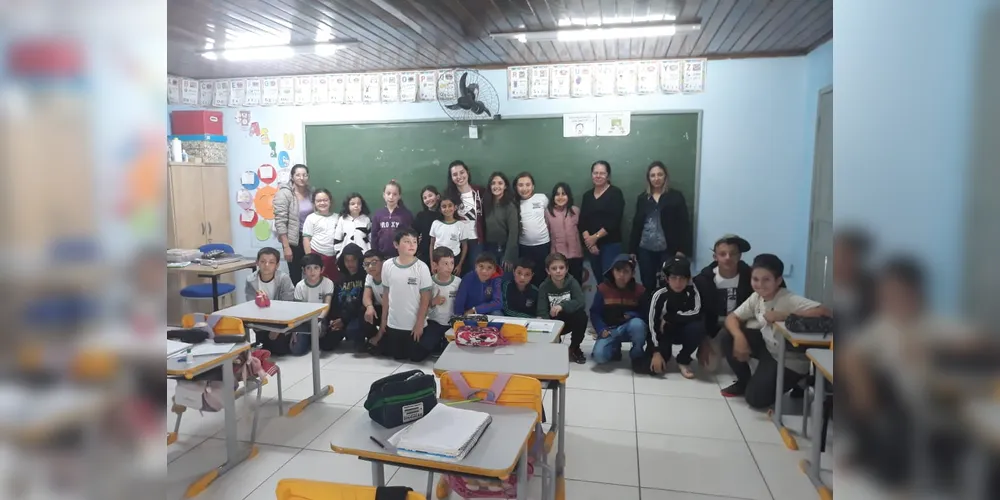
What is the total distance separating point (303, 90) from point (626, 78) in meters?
3.18

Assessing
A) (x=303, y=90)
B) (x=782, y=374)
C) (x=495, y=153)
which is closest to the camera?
(x=782, y=374)

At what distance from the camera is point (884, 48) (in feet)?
1.10

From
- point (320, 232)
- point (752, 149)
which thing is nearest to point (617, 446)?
point (752, 149)

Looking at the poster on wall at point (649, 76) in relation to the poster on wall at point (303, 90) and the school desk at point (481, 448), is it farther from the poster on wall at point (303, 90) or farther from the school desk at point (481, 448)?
the school desk at point (481, 448)

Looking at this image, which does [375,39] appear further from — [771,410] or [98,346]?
[98,346]

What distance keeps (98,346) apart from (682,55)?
5.11m

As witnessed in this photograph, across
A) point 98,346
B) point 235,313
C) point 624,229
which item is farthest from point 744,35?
point 98,346

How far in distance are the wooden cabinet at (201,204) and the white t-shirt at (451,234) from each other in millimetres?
2415

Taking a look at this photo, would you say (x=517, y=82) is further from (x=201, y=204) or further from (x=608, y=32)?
(x=201, y=204)

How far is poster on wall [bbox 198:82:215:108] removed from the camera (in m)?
5.74

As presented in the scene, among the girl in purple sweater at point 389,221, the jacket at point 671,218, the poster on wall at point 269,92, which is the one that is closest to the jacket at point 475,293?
the girl in purple sweater at point 389,221

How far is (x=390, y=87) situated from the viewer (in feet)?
17.8

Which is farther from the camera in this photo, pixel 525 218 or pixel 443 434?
pixel 525 218

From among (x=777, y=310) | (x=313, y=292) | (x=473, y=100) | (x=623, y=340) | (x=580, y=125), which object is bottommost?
(x=623, y=340)
